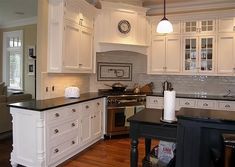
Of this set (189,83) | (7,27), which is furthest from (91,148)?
(7,27)

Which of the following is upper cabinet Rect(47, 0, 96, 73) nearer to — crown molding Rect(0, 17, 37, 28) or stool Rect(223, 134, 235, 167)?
stool Rect(223, 134, 235, 167)

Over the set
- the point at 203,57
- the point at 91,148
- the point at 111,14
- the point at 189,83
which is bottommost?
the point at 91,148

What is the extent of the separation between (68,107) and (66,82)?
40.6 inches

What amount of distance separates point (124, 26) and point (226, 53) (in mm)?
2171

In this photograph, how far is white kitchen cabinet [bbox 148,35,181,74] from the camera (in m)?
5.00

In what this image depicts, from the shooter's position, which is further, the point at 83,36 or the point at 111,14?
the point at 111,14

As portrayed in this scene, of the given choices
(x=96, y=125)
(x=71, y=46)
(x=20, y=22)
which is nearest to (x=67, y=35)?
(x=71, y=46)

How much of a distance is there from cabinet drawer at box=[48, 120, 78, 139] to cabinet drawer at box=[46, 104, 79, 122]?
0.10 meters

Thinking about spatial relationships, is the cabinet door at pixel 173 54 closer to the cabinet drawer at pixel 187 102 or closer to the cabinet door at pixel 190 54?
the cabinet door at pixel 190 54

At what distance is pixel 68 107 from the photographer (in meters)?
3.44

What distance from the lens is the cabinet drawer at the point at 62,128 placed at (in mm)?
3117

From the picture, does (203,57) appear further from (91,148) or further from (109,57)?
(91,148)

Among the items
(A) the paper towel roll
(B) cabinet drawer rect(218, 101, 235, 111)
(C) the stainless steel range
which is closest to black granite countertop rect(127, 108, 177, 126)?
(A) the paper towel roll

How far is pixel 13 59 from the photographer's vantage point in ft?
26.3
